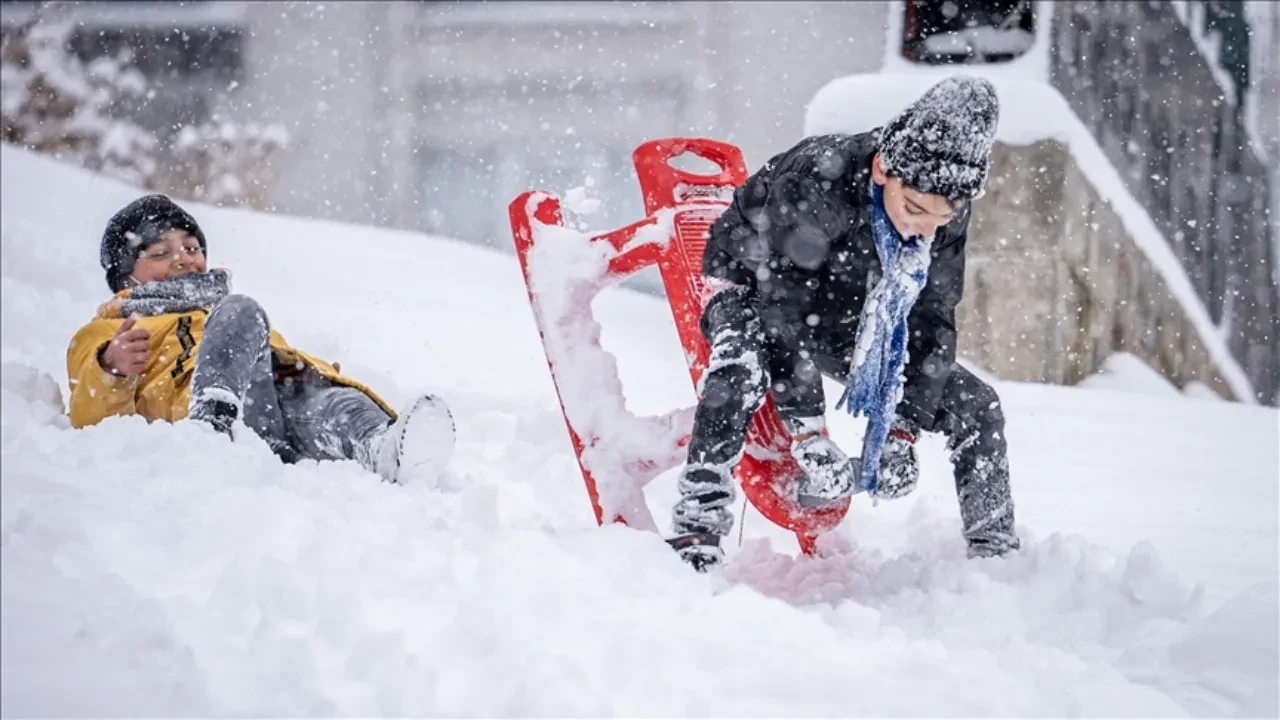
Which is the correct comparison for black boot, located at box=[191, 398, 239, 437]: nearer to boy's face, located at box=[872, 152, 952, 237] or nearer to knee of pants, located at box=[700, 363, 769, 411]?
knee of pants, located at box=[700, 363, 769, 411]

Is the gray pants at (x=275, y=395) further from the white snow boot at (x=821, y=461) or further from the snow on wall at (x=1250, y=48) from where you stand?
the snow on wall at (x=1250, y=48)

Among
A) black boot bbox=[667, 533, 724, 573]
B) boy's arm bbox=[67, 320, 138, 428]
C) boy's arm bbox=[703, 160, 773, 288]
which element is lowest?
black boot bbox=[667, 533, 724, 573]

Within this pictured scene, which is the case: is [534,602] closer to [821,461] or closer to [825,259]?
[821,461]

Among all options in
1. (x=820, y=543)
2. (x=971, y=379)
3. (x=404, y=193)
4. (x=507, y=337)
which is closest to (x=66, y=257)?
(x=507, y=337)

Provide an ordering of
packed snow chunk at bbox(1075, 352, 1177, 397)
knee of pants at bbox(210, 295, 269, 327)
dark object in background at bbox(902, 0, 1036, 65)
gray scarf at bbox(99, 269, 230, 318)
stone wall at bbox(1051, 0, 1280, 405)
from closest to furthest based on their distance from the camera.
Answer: knee of pants at bbox(210, 295, 269, 327), gray scarf at bbox(99, 269, 230, 318), packed snow chunk at bbox(1075, 352, 1177, 397), dark object in background at bbox(902, 0, 1036, 65), stone wall at bbox(1051, 0, 1280, 405)

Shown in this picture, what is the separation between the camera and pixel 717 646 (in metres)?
1.47

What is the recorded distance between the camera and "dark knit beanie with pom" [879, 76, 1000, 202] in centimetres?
188

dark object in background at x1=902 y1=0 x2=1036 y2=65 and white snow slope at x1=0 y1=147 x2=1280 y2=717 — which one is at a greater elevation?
dark object in background at x1=902 y1=0 x2=1036 y2=65

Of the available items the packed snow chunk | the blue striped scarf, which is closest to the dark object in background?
the packed snow chunk

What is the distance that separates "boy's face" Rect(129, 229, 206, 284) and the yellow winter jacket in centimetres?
11

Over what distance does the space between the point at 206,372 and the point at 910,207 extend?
1.35 metres

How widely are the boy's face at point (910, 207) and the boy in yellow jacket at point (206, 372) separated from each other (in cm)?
93

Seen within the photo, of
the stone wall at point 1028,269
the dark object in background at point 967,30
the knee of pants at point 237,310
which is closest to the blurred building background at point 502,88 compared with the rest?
the dark object in background at point 967,30

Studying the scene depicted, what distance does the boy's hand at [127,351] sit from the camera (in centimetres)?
241
